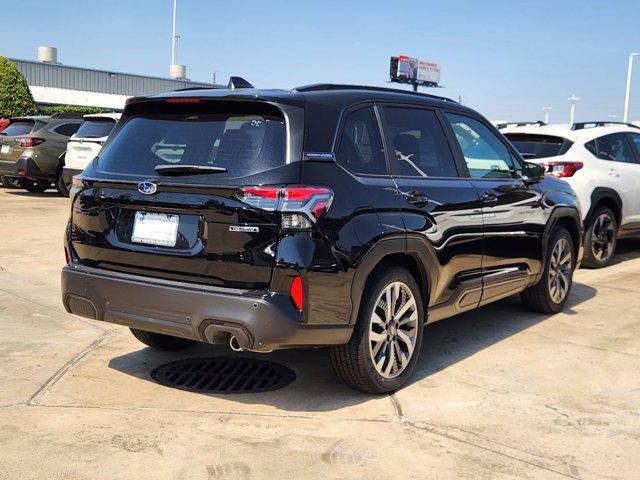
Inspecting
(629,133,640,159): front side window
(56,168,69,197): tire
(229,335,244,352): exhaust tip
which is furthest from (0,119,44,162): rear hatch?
(229,335,244,352): exhaust tip

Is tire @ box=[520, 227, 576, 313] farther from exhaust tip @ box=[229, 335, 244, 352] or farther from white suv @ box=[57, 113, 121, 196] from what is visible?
white suv @ box=[57, 113, 121, 196]

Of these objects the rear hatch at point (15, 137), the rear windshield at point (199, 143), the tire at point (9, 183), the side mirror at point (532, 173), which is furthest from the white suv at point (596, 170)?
the tire at point (9, 183)

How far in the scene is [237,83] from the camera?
14.9ft

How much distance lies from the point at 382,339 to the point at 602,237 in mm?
5490

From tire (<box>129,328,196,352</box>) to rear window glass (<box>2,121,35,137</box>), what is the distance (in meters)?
11.7

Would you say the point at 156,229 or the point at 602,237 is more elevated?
the point at 156,229

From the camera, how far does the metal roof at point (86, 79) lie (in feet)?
123

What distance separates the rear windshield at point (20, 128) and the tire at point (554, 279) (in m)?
12.2

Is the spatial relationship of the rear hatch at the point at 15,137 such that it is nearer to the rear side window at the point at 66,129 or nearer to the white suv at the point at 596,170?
the rear side window at the point at 66,129

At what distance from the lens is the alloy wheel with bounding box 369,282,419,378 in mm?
4297

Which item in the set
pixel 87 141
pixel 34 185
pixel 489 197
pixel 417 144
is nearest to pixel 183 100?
pixel 417 144

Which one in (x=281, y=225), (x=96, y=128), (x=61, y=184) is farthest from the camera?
(x=61, y=184)

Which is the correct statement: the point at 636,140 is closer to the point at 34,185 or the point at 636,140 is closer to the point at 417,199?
the point at 417,199

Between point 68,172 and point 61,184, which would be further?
point 61,184
